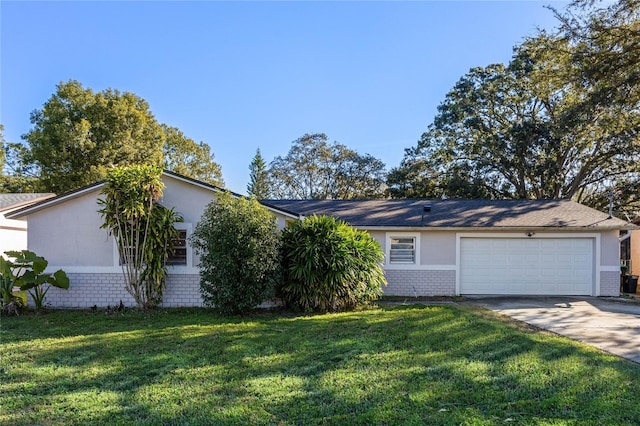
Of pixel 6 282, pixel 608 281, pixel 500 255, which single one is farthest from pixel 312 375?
pixel 608 281

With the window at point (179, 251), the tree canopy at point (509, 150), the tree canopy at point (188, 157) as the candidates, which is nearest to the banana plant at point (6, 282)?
the window at point (179, 251)

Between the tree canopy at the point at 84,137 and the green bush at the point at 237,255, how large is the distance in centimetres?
1514

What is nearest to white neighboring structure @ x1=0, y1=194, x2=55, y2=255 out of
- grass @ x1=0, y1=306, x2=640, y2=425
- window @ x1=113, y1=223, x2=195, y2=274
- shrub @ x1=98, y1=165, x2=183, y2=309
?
window @ x1=113, y1=223, x2=195, y2=274

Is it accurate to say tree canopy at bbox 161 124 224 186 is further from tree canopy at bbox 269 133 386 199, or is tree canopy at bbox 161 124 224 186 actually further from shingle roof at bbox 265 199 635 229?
shingle roof at bbox 265 199 635 229

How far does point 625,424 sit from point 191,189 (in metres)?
9.65

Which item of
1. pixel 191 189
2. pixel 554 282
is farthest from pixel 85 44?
pixel 554 282

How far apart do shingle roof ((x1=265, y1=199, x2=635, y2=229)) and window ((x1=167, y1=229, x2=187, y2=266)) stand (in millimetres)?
4774

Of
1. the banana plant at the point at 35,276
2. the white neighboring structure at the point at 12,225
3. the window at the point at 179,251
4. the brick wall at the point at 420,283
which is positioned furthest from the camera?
the white neighboring structure at the point at 12,225

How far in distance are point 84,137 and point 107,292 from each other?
16119mm

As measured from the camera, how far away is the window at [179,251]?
1026 centimetres

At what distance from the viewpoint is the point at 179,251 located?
409 inches

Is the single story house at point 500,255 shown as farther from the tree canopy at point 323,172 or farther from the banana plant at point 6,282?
the tree canopy at point 323,172

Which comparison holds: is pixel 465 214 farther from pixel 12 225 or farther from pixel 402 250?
pixel 12 225

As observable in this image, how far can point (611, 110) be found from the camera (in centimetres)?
1252
